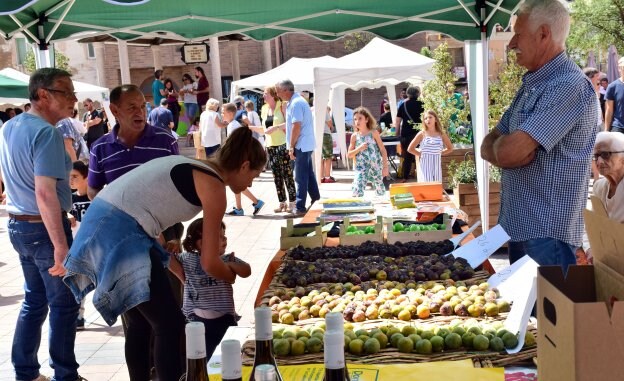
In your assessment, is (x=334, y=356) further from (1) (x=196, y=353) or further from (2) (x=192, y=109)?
(2) (x=192, y=109)

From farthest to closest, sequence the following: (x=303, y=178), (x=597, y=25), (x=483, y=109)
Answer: (x=597, y=25), (x=303, y=178), (x=483, y=109)

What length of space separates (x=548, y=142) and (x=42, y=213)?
2711 millimetres

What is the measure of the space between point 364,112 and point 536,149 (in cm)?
677

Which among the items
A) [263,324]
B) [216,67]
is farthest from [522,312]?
[216,67]

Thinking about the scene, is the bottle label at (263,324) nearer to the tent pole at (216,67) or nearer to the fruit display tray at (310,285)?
the fruit display tray at (310,285)

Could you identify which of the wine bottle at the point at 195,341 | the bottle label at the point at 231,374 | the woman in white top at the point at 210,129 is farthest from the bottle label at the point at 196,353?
the woman in white top at the point at 210,129

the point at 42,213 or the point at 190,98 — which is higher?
the point at 190,98

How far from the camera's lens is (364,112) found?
9.79m

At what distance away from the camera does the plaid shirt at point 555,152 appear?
2984mm

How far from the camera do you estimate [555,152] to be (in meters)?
3.07

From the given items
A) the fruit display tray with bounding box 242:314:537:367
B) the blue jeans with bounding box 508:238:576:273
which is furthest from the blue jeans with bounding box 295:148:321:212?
the fruit display tray with bounding box 242:314:537:367

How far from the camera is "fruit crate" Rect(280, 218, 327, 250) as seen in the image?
451 cm

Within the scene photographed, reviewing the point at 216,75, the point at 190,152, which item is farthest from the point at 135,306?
the point at 216,75

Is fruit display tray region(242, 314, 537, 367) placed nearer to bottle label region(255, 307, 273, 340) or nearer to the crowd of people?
bottle label region(255, 307, 273, 340)
